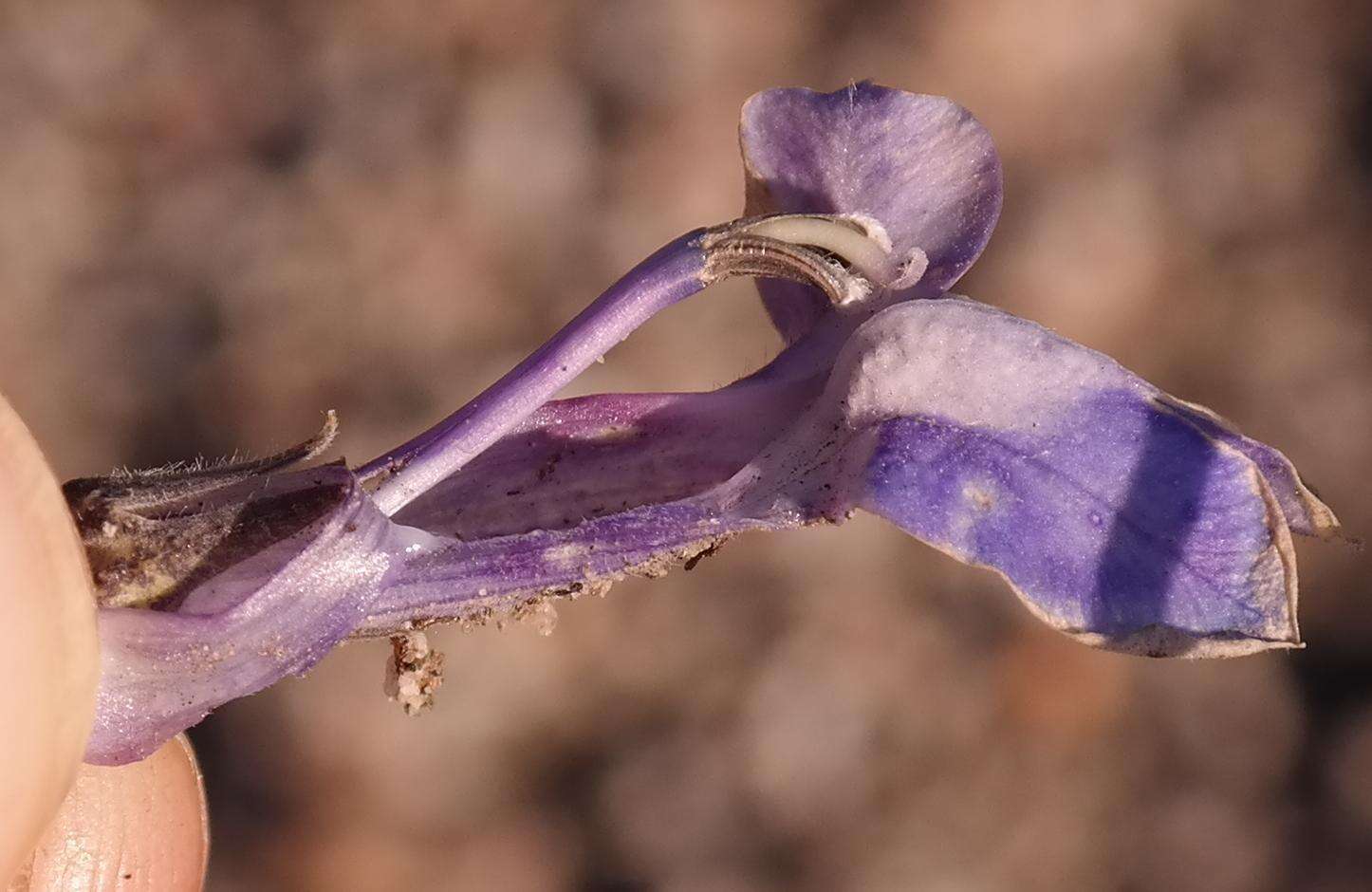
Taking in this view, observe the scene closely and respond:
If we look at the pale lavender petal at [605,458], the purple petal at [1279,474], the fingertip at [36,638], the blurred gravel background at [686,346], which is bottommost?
the purple petal at [1279,474]

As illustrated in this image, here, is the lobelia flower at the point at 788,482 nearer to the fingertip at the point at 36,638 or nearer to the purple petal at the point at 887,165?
the purple petal at the point at 887,165

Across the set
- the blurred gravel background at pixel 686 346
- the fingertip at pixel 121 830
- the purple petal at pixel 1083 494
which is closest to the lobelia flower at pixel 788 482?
the purple petal at pixel 1083 494

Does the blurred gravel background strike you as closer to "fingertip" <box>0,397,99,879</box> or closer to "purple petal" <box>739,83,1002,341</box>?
"purple petal" <box>739,83,1002,341</box>

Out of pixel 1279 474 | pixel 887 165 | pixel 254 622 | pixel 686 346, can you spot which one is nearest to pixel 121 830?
pixel 254 622

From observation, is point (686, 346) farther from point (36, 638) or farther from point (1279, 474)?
point (36, 638)

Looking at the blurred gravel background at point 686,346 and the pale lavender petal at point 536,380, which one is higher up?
the blurred gravel background at point 686,346

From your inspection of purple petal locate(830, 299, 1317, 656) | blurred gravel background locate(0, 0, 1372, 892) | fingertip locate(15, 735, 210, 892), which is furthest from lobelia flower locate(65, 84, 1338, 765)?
blurred gravel background locate(0, 0, 1372, 892)
